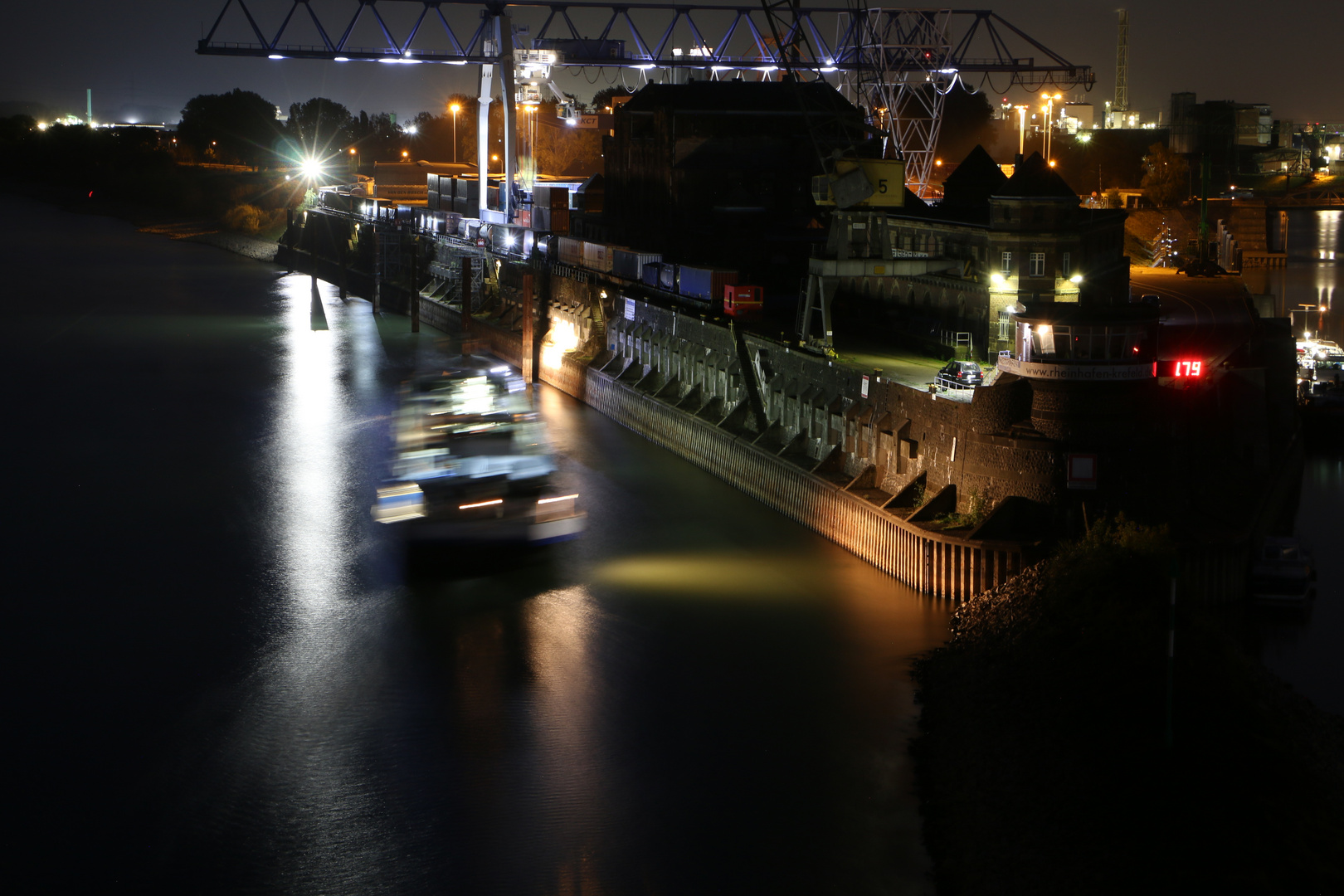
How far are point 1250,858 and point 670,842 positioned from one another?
6281mm

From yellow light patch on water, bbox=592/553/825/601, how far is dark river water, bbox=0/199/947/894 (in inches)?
3.0

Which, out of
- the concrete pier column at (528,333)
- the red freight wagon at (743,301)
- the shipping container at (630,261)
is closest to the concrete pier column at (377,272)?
the concrete pier column at (528,333)

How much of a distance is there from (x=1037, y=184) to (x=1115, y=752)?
20.6m

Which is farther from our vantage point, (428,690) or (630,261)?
(630,261)

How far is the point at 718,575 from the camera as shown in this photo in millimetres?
23891

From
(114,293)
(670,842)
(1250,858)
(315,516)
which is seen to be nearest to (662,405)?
(315,516)

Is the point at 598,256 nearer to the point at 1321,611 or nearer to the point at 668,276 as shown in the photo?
the point at 668,276

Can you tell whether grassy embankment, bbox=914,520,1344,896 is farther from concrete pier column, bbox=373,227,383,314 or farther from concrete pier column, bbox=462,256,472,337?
concrete pier column, bbox=373,227,383,314

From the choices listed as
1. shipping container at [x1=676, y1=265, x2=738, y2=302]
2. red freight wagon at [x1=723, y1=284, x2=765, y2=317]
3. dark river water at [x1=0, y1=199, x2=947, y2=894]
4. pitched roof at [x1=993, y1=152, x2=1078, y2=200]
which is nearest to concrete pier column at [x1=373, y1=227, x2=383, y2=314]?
shipping container at [x1=676, y1=265, x2=738, y2=302]

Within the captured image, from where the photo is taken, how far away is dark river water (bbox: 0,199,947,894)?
48.1ft

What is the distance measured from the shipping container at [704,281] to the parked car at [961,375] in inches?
397

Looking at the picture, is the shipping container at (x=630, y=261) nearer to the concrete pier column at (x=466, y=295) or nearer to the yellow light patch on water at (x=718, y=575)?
the concrete pier column at (x=466, y=295)

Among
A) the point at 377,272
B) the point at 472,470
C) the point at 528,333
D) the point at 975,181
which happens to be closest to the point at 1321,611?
the point at 472,470

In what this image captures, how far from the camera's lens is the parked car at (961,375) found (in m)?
25.2
